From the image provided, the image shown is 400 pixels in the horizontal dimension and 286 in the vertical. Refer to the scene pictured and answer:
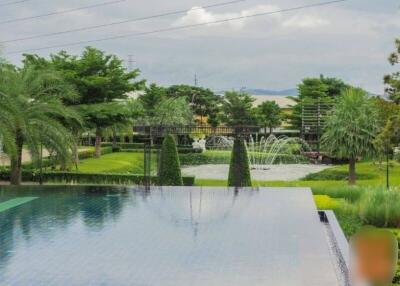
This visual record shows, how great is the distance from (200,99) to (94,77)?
2881cm

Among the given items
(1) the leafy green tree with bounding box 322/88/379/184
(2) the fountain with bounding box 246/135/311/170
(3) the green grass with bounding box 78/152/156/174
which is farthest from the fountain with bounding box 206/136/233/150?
(1) the leafy green tree with bounding box 322/88/379/184

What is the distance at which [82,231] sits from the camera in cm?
1147

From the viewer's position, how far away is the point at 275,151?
39188 mm

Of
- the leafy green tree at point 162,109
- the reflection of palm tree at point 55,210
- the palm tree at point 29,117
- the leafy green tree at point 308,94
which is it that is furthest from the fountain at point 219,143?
the reflection of palm tree at point 55,210

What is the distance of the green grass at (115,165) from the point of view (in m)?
31.1

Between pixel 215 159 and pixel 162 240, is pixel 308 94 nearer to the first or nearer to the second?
pixel 215 159

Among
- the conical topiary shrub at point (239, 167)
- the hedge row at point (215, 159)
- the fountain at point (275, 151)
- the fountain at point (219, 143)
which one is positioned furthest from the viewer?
the fountain at point (219, 143)

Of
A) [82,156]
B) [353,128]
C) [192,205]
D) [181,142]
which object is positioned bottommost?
[192,205]

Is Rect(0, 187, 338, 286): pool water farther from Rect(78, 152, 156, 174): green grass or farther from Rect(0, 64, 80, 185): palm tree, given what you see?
Rect(78, 152, 156, 174): green grass

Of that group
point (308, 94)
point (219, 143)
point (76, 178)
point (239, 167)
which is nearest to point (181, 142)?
point (219, 143)

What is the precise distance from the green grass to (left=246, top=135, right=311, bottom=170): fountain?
5.66 m

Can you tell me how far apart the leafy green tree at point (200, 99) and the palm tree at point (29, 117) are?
127ft

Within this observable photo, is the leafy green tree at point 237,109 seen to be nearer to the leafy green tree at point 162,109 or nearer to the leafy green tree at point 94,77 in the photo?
the leafy green tree at point 162,109

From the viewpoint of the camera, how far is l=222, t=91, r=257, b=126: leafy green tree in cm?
5750
